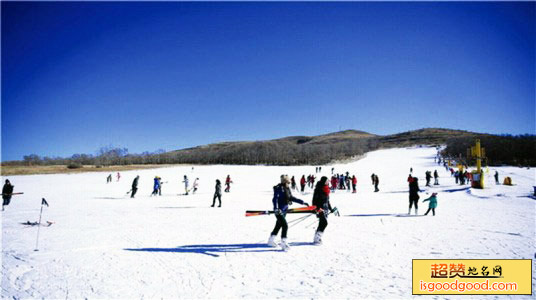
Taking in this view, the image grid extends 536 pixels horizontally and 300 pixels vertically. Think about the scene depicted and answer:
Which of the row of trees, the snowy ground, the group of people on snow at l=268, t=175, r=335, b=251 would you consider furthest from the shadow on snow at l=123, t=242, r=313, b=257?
the row of trees

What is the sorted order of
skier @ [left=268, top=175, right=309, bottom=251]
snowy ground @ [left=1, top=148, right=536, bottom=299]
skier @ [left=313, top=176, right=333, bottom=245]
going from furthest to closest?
skier @ [left=313, top=176, right=333, bottom=245] < skier @ [left=268, top=175, right=309, bottom=251] < snowy ground @ [left=1, top=148, right=536, bottom=299]

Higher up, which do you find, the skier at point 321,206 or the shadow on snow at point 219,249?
the skier at point 321,206

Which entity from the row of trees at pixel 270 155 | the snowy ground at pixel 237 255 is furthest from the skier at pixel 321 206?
the row of trees at pixel 270 155

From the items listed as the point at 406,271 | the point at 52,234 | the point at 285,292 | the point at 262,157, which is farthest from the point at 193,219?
the point at 262,157

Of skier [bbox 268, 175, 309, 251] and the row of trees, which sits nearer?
skier [bbox 268, 175, 309, 251]

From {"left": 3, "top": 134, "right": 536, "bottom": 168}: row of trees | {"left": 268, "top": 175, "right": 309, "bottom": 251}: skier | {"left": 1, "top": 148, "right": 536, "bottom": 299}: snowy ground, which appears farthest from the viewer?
{"left": 3, "top": 134, "right": 536, "bottom": 168}: row of trees

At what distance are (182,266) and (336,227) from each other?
558 cm

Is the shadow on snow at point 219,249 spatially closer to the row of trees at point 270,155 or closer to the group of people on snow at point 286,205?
the group of people on snow at point 286,205

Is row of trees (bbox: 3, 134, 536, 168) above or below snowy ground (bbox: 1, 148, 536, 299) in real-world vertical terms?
above

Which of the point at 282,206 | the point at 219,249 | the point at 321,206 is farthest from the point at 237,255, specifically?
the point at 321,206

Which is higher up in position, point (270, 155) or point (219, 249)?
point (270, 155)

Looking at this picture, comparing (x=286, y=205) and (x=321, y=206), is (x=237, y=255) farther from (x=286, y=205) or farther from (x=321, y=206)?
(x=321, y=206)

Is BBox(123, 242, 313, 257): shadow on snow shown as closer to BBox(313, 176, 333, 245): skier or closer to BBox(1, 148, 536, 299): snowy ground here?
BBox(1, 148, 536, 299): snowy ground

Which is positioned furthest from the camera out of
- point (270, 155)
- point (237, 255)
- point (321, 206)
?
point (270, 155)
